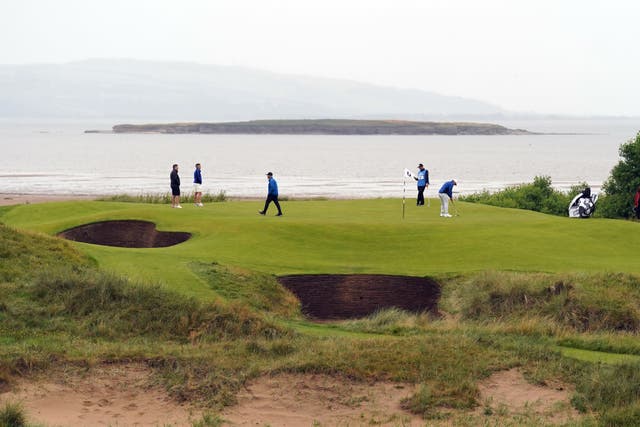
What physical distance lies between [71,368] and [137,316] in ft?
11.2

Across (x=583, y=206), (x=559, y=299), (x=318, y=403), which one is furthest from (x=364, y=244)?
(x=318, y=403)

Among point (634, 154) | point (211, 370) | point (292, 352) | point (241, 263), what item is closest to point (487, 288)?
point (241, 263)

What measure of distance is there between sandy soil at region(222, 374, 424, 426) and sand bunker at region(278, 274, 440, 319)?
9.34 m

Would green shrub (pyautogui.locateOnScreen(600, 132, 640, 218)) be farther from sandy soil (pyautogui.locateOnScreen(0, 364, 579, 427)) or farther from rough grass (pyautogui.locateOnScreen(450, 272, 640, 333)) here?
sandy soil (pyautogui.locateOnScreen(0, 364, 579, 427))

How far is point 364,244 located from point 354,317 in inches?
242

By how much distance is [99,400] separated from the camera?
13930mm

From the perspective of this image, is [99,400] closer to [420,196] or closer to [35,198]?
[420,196]

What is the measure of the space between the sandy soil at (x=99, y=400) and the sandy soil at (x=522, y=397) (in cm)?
458

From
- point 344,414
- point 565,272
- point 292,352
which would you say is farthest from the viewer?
point 565,272

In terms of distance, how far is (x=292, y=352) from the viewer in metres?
16.3

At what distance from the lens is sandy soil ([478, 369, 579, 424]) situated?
13508 millimetres

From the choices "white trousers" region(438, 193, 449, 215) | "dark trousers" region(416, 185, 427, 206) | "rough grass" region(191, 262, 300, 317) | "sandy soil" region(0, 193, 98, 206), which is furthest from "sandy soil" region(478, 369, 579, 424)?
"sandy soil" region(0, 193, 98, 206)

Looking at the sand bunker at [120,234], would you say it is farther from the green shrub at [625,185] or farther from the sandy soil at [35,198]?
the sandy soil at [35,198]

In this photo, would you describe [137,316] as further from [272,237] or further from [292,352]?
[272,237]
